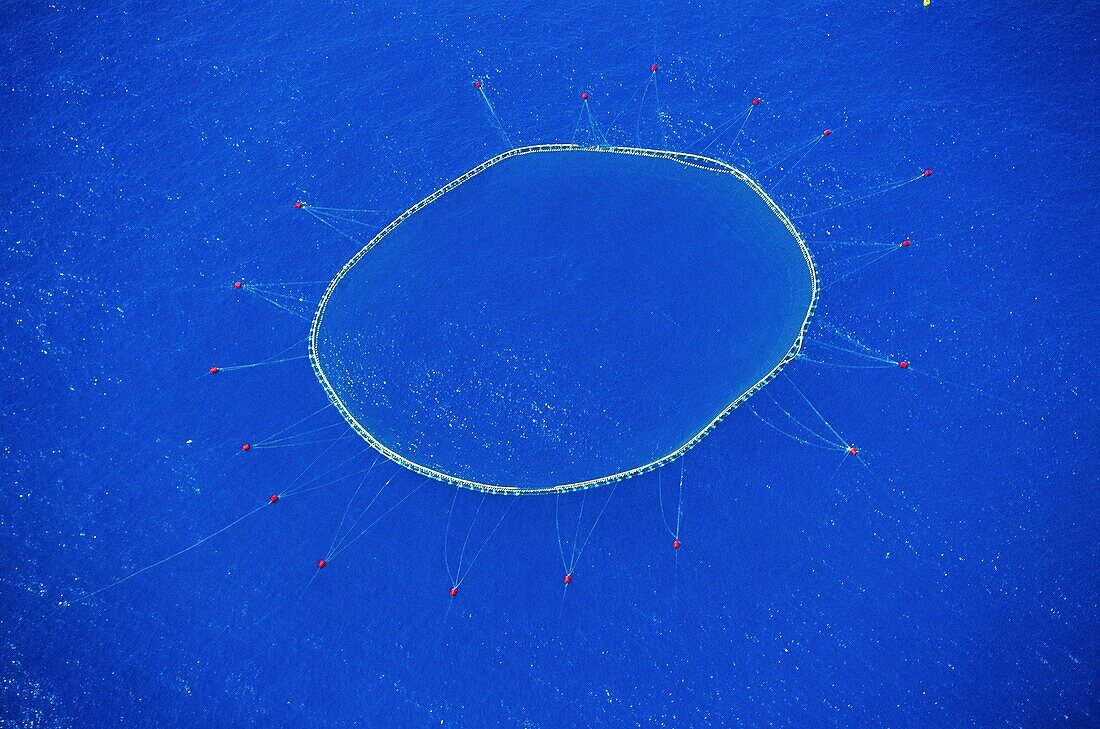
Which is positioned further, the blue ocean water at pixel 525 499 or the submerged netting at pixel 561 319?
the submerged netting at pixel 561 319

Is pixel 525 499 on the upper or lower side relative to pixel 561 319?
lower

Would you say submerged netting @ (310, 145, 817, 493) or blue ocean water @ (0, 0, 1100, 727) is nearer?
blue ocean water @ (0, 0, 1100, 727)

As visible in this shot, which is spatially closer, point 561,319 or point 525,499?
point 525,499

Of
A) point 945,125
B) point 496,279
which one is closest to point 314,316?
point 496,279

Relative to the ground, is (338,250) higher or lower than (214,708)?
higher

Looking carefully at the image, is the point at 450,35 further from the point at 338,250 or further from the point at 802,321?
the point at 802,321
